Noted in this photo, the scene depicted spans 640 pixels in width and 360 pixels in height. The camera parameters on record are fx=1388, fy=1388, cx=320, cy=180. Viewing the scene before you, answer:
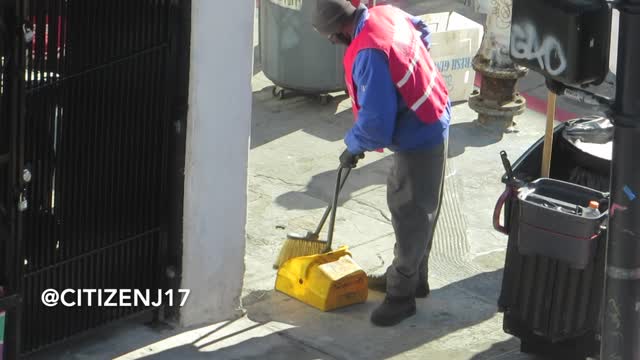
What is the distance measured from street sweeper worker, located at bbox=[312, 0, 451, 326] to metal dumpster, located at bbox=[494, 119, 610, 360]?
0.55 m

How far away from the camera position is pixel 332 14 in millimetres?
7523

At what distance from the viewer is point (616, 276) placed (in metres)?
5.41

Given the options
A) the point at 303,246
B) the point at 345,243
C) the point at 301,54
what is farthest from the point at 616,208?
the point at 301,54

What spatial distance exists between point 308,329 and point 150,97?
1622 mm

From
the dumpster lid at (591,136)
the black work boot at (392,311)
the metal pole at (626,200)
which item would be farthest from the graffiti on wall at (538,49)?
the black work boot at (392,311)

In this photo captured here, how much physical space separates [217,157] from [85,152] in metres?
0.79

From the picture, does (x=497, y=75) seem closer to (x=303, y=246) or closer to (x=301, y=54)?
(x=301, y=54)

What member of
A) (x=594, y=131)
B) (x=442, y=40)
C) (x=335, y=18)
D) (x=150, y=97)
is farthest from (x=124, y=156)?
(x=442, y=40)

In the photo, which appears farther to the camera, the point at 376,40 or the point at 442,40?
the point at 442,40

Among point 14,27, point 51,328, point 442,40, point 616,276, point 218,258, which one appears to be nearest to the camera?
point 616,276

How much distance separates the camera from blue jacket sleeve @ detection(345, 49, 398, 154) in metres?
7.30

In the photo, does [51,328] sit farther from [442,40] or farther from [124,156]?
[442,40]

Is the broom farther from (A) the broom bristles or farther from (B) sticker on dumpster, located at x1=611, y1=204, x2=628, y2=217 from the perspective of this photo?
(B) sticker on dumpster, located at x1=611, y1=204, x2=628, y2=217

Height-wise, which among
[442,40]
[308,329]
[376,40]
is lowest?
[308,329]
